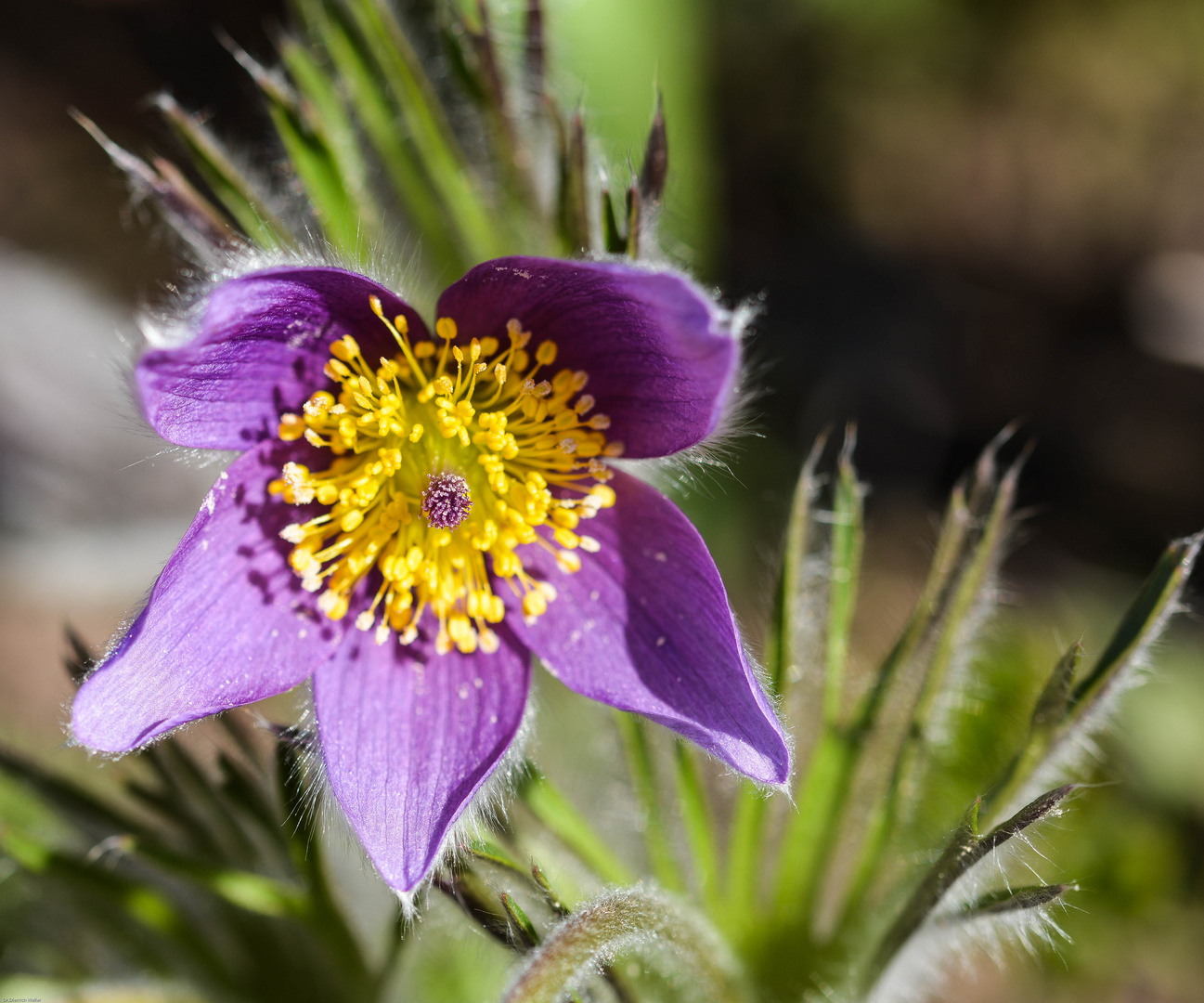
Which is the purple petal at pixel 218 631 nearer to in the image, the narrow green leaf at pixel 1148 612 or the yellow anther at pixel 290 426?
the yellow anther at pixel 290 426

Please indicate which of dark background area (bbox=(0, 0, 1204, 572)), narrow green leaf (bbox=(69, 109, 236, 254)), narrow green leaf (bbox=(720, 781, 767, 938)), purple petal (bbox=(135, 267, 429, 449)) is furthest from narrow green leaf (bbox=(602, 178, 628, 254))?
dark background area (bbox=(0, 0, 1204, 572))

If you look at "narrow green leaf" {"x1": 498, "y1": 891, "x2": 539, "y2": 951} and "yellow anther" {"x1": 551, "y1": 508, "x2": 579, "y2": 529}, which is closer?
"narrow green leaf" {"x1": 498, "y1": 891, "x2": 539, "y2": 951}

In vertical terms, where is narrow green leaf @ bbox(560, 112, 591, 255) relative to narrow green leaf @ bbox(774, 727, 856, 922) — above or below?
above

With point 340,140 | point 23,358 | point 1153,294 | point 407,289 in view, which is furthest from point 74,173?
point 1153,294

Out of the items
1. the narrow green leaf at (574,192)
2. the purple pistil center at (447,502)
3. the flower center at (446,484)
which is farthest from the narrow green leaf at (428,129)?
the purple pistil center at (447,502)

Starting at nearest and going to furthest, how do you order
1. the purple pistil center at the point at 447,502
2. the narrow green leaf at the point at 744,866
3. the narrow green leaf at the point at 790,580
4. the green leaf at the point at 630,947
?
the green leaf at the point at 630,947 → the narrow green leaf at the point at 790,580 → the purple pistil center at the point at 447,502 → the narrow green leaf at the point at 744,866

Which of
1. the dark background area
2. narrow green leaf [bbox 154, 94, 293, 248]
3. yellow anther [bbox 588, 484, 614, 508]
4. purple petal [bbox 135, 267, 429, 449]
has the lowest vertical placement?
the dark background area

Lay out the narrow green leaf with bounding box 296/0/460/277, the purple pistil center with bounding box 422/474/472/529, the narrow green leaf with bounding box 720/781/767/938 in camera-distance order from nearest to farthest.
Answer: the purple pistil center with bounding box 422/474/472/529
the narrow green leaf with bounding box 720/781/767/938
the narrow green leaf with bounding box 296/0/460/277

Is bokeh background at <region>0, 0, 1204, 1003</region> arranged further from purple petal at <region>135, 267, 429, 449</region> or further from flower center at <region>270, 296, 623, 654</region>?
purple petal at <region>135, 267, 429, 449</region>

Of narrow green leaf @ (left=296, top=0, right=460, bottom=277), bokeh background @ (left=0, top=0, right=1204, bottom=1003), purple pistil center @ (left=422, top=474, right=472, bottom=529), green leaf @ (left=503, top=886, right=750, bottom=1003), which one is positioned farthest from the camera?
bokeh background @ (left=0, top=0, right=1204, bottom=1003)
